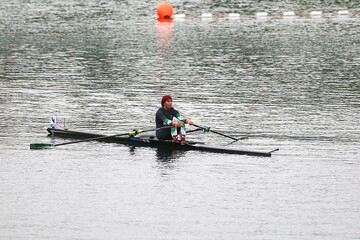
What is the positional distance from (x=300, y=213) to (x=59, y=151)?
33.8 ft

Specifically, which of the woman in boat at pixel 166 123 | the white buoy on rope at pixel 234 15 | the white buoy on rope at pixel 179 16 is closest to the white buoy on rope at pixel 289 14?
the white buoy on rope at pixel 234 15

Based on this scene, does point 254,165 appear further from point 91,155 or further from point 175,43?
point 175,43

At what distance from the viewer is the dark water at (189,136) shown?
83.4 feet

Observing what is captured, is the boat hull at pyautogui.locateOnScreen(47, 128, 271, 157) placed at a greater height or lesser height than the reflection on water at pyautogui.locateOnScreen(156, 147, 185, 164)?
greater

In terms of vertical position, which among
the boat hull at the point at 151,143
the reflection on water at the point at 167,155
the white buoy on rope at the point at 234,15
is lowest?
the reflection on water at the point at 167,155

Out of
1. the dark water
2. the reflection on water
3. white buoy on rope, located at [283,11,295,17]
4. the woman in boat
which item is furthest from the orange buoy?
the reflection on water

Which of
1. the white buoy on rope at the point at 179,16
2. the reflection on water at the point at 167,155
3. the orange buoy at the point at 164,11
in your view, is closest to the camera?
the reflection on water at the point at 167,155

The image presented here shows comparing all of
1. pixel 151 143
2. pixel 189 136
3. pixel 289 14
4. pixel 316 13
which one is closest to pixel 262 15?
pixel 289 14

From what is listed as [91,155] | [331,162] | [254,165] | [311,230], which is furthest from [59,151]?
[311,230]

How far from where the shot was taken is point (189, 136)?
116 ft

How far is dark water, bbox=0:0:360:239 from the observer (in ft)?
83.4

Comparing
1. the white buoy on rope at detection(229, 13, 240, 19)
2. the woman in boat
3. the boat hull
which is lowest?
the boat hull

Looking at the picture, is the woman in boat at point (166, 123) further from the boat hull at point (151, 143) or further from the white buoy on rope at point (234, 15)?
the white buoy on rope at point (234, 15)

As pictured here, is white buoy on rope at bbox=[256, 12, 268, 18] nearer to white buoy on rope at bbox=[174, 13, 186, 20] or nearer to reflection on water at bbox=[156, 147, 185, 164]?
white buoy on rope at bbox=[174, 13, 186, 20]
